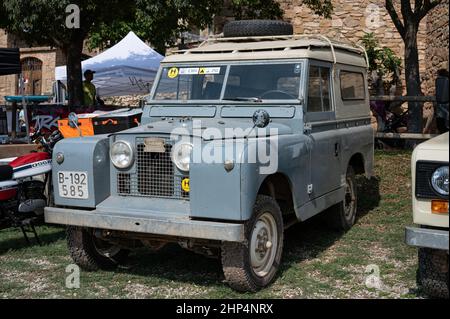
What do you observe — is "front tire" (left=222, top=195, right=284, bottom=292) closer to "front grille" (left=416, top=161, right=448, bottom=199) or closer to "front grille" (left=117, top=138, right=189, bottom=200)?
"front grille" (left=117, top=138, right=189, bottom=200)

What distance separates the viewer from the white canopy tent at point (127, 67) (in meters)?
16.8

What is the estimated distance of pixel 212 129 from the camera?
16.1 ft

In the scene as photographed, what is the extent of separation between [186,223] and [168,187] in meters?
0.48

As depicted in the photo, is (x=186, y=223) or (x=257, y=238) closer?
(x=186, y=223)

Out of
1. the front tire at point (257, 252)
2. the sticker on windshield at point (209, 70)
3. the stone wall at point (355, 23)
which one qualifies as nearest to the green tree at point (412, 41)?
the stone wall at point (355, 23)

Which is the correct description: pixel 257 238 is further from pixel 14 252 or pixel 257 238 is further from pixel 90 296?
pixel 14 252

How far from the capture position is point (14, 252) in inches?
242

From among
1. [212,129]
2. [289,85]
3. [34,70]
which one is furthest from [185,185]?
[34,70]

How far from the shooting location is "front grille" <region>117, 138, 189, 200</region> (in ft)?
15.5

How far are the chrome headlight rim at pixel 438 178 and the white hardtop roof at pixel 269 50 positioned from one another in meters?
2.12

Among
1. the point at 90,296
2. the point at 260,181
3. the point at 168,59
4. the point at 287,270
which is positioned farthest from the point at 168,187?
the point at 168,59

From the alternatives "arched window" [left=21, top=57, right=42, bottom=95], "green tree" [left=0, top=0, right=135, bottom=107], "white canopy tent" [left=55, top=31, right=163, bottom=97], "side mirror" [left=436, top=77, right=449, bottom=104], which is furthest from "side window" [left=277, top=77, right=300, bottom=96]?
"arched window" [left=21, top=57, right=42, bottom=95]

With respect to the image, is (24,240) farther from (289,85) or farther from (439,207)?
(439,207)

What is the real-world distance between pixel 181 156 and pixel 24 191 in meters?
2.41
